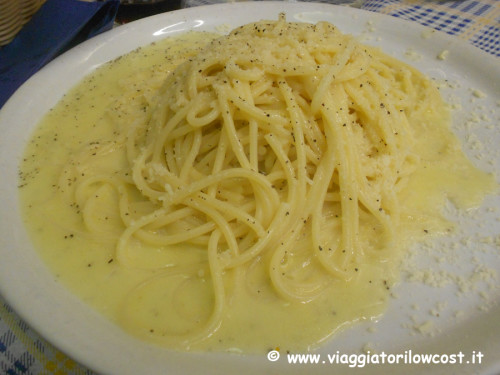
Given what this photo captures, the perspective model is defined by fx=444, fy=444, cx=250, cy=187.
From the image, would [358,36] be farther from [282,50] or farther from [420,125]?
[282,50]

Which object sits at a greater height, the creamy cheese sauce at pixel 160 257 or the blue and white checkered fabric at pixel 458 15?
the blue and white checkered fabric at pixel 458 15

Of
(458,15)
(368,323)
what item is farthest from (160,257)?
(458,15)

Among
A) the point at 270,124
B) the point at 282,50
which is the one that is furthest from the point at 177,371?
the point at 282,50

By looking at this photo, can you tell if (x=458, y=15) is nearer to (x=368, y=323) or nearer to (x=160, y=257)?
(x=368, y=323)

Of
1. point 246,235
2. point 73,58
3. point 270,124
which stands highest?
point 270,124

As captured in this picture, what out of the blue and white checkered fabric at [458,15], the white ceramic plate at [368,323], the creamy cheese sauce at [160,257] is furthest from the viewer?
the blue and white checkered fabric at [458,15]

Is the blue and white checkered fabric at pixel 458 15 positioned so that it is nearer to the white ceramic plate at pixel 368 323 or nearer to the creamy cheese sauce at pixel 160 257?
the white ceramic plate at pixel 368 323

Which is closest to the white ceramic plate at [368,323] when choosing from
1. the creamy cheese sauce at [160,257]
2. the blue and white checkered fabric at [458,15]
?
the creamy cheese sauce at [160,257]
